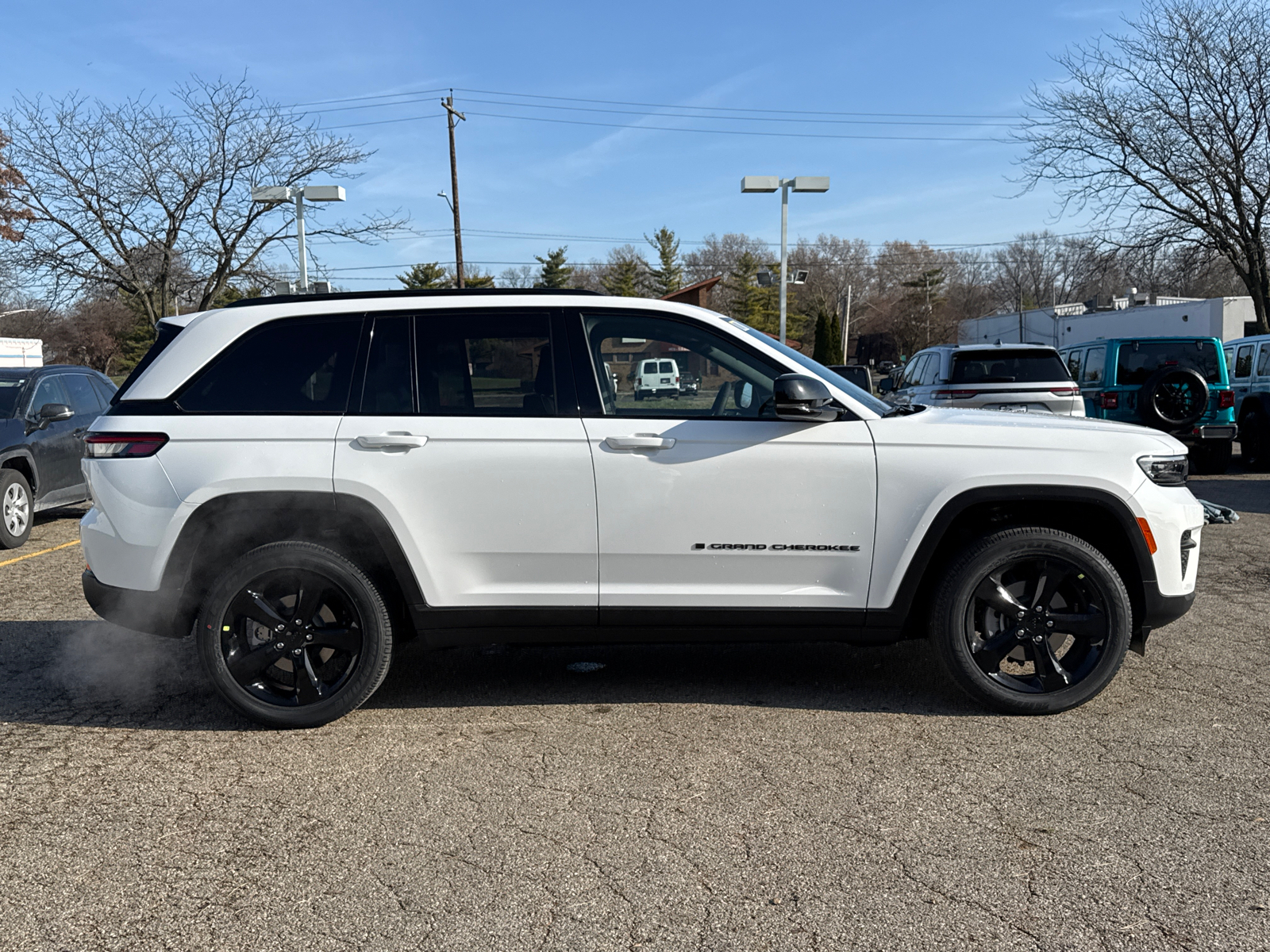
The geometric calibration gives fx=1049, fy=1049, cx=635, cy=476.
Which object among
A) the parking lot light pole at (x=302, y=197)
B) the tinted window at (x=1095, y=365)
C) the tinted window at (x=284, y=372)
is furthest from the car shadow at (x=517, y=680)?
the parking lot light pole at (x=302, y=197)

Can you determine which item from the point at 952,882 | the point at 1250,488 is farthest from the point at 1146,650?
the point at 1250,488

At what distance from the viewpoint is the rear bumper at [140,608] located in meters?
4.47

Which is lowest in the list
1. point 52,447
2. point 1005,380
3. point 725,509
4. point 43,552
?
point 43,552

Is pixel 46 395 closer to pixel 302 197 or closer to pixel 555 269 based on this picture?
pixel 302 197

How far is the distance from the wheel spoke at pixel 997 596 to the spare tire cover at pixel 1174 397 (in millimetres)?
9850

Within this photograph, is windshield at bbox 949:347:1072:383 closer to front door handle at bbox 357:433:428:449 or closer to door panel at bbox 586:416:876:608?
door panel at bbox 586:416:876:608

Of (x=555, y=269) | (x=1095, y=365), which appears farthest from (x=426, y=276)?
(x=1095, y=365)

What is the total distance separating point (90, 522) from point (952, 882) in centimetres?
378

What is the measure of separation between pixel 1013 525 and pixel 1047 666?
623 mm

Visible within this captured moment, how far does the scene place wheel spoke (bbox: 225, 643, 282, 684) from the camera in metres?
4.48

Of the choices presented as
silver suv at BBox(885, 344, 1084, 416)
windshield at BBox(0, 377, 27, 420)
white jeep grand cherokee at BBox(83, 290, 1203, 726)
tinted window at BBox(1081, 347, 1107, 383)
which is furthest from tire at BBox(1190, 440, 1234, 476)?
windshield at BBox(0, 377, 27, 420)

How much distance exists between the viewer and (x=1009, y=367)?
1308 cm

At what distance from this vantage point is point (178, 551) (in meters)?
4.45

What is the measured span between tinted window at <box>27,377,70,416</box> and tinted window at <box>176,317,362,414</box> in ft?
22.7
